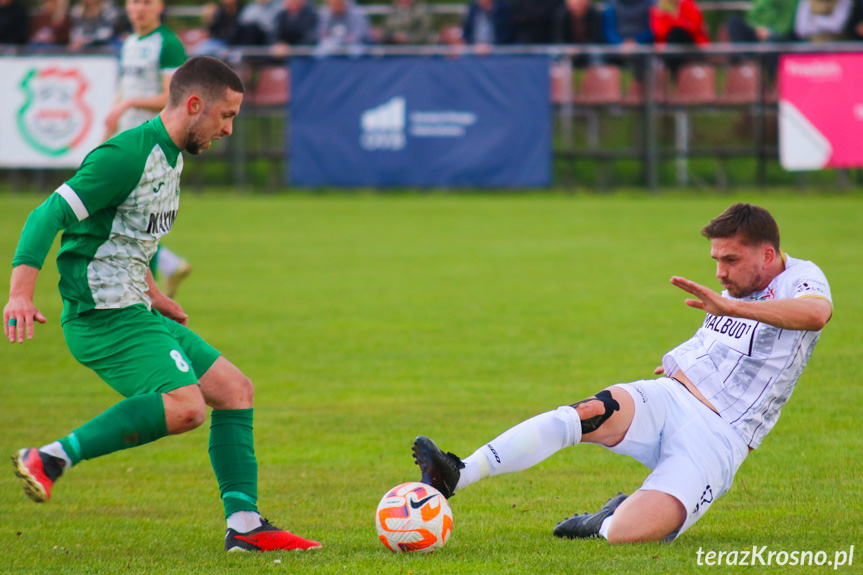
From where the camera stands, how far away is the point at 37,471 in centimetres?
383

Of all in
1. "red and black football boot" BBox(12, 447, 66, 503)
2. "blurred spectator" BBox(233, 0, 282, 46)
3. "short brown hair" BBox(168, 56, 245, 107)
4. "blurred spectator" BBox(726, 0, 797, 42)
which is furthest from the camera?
"blurred spectator" BBox(233, 0, 282, 46)

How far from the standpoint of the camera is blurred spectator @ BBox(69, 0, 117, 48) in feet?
63.5

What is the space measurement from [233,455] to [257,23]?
15.0m

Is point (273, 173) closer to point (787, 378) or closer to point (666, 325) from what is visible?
point (666, 325)

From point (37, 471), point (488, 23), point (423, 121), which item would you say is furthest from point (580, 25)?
point (37, 471)

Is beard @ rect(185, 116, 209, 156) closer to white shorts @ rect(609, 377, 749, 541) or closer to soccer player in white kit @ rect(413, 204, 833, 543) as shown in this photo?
soccer player in white kit @ rect(413, 204, 833, 543)

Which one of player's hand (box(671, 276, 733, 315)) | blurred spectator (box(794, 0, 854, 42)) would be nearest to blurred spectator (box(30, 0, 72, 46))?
blurred spectator (box(794, 0, 854, 42))

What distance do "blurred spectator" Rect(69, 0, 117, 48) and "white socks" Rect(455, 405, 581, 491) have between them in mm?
16710

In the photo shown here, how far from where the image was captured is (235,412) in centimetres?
472

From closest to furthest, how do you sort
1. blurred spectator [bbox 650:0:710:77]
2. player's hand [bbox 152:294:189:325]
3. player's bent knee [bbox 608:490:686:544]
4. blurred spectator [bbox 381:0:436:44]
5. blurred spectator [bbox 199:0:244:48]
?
player's bent knee [bbox 608:490:686:544]
player's hand [bbox 152:294:189:325]
blurred spectator [bbox 650:0:710:77]
blurred spectator [bbox 199:0:244:48]
blurred spectator [bbox 381:0:436:44]

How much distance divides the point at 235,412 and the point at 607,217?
452 inches

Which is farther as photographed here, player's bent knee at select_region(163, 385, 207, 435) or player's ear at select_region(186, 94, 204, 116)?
player's ear at select_region(186, 94, 204, 116)

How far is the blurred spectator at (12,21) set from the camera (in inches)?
785

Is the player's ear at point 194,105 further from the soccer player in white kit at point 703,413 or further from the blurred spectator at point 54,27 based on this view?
the blurred spectator at point 54,27
